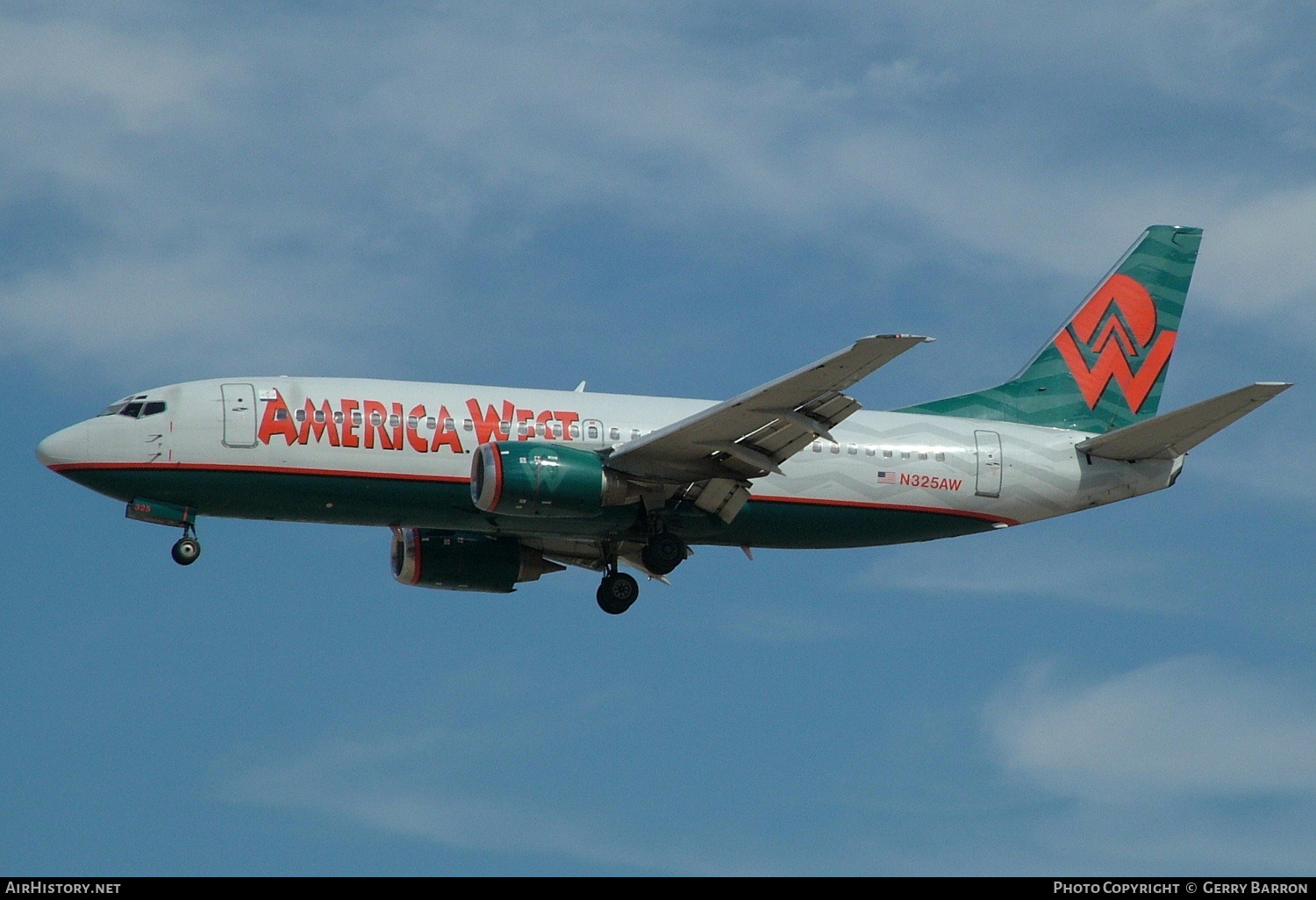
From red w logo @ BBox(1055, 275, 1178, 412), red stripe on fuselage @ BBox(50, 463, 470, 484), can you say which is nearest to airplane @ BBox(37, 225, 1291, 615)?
red stripe on fuselage @ BBox(50, 463, 470, 484)

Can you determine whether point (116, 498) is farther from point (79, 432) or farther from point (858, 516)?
point (858, 516)

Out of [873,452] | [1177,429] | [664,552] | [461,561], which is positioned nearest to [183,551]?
[461,561]

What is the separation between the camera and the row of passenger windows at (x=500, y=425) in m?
39.0

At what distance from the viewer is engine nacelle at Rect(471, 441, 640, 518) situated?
123ft

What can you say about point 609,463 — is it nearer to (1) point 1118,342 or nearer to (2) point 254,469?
(2) point 254,469

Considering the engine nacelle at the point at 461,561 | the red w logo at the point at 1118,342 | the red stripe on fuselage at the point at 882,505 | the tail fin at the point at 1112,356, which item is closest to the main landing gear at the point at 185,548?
the engine nacelle at the point at 461,561

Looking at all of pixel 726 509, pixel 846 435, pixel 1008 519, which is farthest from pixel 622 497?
pixel 1008 519

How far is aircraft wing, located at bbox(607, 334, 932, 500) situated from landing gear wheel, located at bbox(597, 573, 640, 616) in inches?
136

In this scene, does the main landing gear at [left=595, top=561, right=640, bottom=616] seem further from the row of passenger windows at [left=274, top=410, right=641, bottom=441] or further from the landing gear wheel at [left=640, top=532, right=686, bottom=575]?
the row of passenger windows at [left=274, top=410, right=641, bottom=441]

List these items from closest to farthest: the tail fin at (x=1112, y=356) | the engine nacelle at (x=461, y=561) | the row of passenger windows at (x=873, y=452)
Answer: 1. the row of passenger windows at (x=873, y=452)
2. the engine nacelle at (x=461, y=561)
3. the tail fin at (x=1112, y=356)

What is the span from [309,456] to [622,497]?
6.58 meters

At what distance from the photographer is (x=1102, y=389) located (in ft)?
150

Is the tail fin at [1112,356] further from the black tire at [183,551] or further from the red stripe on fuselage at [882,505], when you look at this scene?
the black tire at [183,551]

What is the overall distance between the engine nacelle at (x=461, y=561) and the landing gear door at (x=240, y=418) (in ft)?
20.7
